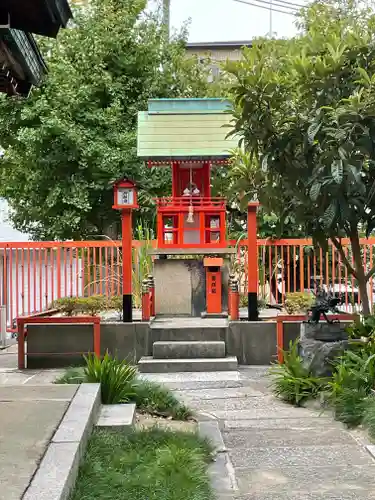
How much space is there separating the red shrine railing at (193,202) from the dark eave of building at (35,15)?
7.61 metres

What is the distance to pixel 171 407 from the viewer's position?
6.40 meters

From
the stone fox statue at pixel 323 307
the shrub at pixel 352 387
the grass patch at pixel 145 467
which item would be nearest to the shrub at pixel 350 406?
the shrub at pixel 352 387

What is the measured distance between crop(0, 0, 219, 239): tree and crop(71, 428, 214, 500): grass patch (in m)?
11.4

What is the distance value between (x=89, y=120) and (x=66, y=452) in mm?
13338

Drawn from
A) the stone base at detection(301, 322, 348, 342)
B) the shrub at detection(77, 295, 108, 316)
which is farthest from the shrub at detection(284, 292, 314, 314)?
the shrub at detection(77, 295, 108, 316)

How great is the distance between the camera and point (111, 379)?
20.2 feet

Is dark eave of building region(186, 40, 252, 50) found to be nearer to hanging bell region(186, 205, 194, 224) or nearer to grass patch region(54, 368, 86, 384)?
hanging bell region(186, 205, 194, 224)

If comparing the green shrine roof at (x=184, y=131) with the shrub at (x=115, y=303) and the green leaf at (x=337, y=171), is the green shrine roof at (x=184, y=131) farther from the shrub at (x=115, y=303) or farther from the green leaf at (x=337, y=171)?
the green leaf at (x=337, y=171)

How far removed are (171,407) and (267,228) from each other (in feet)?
31.6

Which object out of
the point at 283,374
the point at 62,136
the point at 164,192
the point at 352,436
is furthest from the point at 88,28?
the point at 352,436

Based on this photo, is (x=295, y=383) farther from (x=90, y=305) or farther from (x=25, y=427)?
(x=90, y=305)

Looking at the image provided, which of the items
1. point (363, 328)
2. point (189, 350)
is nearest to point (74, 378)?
point (363, 328)

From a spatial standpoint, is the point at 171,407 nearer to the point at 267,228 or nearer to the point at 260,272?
the point at 260,272

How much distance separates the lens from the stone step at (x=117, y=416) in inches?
205
